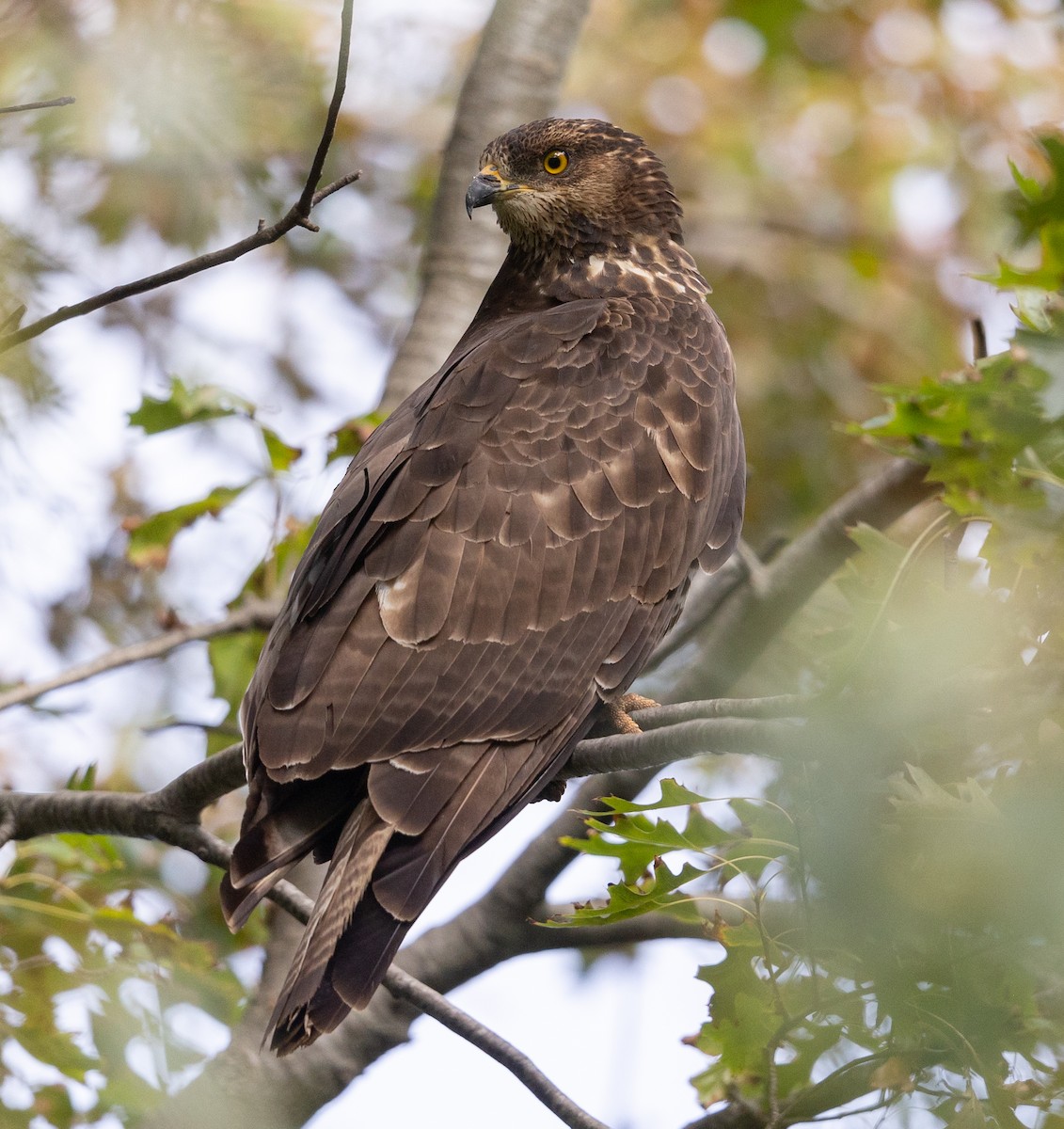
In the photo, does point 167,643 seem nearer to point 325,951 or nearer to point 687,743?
point 325,951

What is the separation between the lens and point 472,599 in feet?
10.6

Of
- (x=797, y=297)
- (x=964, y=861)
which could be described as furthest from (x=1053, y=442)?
(x=797, y=297)

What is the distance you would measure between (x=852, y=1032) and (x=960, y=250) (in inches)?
270

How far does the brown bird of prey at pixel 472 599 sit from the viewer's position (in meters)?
2.85

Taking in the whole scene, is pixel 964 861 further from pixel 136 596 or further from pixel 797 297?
pixel 797 297

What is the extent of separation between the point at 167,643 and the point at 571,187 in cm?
173

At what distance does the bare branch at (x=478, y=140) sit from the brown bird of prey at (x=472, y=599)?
0.85 m

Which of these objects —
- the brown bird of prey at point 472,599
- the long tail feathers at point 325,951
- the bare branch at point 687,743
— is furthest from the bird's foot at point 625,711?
the long tail feathers at point 325,951

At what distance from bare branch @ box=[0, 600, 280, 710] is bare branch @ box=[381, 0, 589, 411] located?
3.53ft

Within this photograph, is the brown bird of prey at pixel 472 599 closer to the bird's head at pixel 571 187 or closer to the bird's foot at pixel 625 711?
the bird's foot at pixel 625 711

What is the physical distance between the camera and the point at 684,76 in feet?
28.7

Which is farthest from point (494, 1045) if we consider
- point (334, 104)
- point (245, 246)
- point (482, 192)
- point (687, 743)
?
point (482, 192)

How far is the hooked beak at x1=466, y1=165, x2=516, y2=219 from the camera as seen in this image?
13.8ft

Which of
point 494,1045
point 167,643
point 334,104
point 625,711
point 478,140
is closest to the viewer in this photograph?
point 334,104
